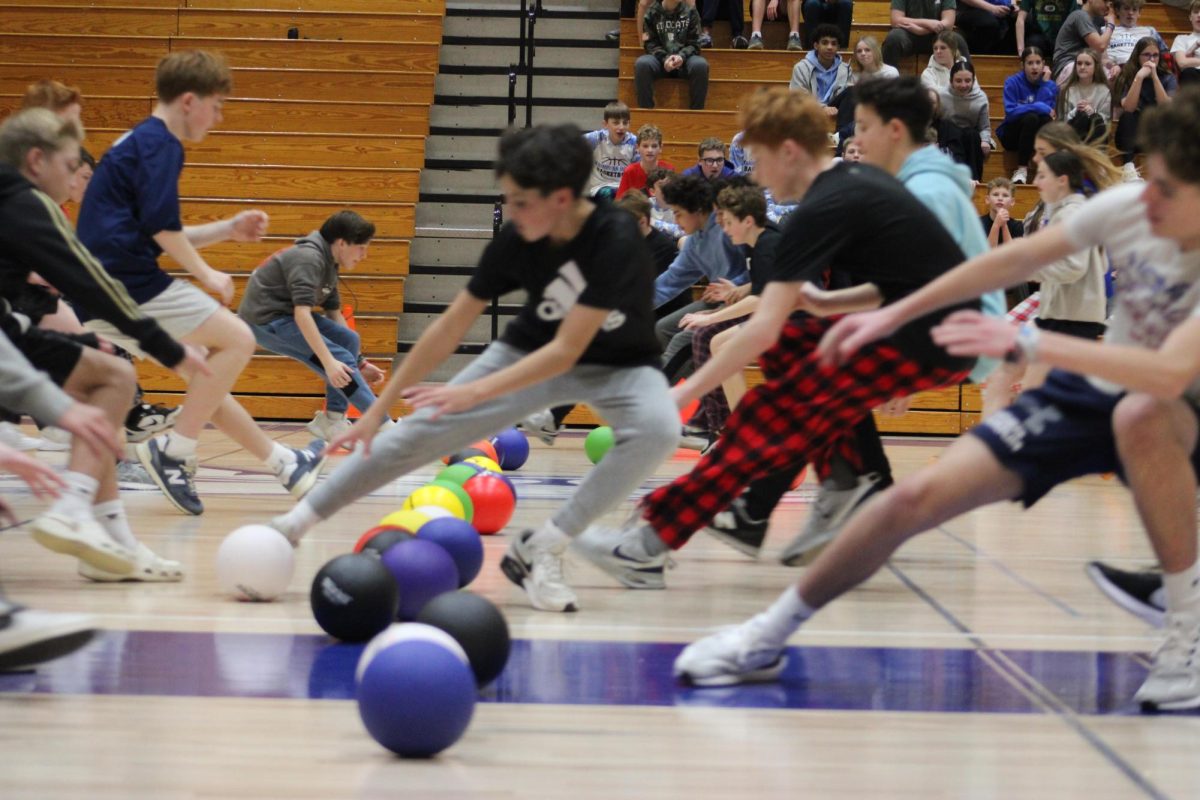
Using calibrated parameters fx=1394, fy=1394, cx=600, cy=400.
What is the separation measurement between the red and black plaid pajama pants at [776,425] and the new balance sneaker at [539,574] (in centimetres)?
36

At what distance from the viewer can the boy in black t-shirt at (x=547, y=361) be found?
3.60 meters

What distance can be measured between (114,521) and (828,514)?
7.74 ft

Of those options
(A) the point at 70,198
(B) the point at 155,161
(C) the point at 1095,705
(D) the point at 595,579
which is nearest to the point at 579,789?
(C) the point at 1095,705

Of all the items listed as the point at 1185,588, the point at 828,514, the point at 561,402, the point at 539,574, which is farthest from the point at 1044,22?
the point at 1185,588

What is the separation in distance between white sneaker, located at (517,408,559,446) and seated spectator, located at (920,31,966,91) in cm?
527

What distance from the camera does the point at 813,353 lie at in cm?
421

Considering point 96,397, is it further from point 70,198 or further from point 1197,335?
point 1197,335

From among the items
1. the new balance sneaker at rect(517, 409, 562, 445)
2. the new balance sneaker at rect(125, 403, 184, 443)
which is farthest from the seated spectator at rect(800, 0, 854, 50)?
the new balance sneaker at rect(125, 403, 184, 443)

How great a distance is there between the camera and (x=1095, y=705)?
3.14 m

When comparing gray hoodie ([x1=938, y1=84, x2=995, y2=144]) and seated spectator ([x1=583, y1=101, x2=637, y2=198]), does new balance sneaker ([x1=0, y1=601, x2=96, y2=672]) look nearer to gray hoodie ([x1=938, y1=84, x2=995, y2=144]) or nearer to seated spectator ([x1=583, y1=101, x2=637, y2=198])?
seated spectator ([x1=583, y1=101, x2=637, y2=198])

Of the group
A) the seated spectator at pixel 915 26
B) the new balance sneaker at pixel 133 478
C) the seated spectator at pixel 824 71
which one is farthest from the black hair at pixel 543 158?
the seated spectator at pixel 915 26

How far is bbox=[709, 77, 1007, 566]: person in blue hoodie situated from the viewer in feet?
14.4

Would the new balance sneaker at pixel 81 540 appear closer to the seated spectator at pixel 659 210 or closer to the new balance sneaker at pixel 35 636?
the new balance sneaker at pixel 35 636

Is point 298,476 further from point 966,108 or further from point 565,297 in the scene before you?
point 966,108
